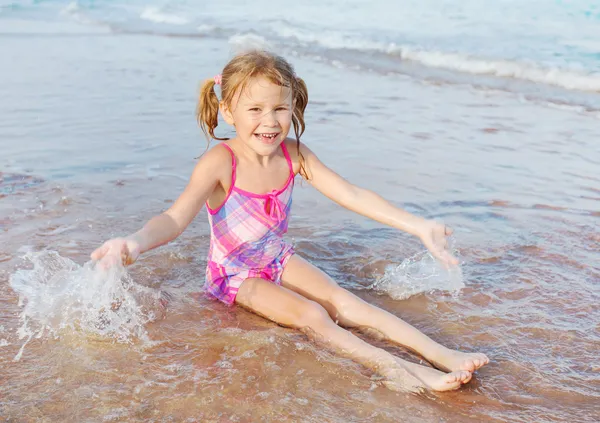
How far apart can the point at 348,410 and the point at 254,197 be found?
136cm

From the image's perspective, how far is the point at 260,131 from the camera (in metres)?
3.31

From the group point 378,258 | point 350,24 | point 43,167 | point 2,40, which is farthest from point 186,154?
point 350,24

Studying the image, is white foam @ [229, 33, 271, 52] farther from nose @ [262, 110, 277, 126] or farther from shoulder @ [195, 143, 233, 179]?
shoulder @ [195, 143, 233, 179]

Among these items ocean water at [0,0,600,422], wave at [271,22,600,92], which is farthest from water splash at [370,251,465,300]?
wave at [271,22,600,92]

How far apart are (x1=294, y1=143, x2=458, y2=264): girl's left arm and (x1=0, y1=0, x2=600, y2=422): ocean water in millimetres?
410

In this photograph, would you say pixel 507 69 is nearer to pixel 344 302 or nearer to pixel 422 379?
pixel 344 302

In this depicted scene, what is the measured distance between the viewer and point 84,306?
3074mm

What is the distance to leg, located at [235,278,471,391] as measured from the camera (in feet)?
8.85

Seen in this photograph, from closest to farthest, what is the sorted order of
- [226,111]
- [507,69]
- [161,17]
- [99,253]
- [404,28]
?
[99,253], [226,111], [507,69], [404,28], [161,17]

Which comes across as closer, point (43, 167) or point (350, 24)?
point (43, 167)

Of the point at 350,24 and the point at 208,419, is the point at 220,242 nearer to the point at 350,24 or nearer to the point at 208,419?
the point at 208,419

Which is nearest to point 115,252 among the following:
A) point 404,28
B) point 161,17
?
point 404,28

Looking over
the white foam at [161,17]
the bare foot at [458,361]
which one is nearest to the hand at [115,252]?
the bare foot at [458,361]

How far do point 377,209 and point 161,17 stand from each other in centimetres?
1598
